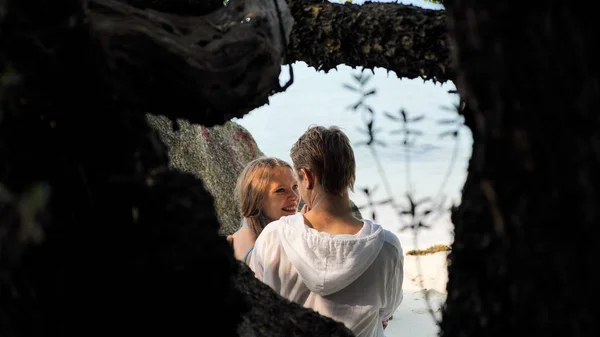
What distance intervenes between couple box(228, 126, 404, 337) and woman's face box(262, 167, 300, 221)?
41.5 inches

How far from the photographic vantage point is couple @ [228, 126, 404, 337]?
3.32 meters

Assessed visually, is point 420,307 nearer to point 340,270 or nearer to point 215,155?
point 215,155

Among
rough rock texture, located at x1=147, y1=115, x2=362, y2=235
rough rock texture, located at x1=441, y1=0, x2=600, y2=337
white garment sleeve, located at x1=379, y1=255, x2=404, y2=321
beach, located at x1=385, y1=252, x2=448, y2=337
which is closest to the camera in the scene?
rough rock texture, located at x1=441, y1=0, x2=600, y2=337

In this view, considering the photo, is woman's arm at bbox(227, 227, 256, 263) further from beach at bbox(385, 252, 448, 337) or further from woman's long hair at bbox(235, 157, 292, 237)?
beach at bbox(385, 252, 448, 337)

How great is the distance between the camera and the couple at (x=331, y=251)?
3316 millimetres

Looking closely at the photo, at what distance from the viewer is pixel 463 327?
1393mm

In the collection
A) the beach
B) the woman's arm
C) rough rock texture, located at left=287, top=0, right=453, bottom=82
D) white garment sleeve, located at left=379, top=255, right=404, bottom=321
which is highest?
rough rock texture, located at left=287, top=0, right=453, bottom=82

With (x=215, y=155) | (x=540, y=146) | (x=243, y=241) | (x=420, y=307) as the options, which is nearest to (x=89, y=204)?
(x=540, y=146)

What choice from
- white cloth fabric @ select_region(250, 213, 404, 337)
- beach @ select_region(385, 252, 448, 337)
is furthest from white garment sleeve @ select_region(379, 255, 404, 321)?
beach @ select_region(385, 252, 448, 337)

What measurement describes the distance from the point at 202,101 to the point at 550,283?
119cm

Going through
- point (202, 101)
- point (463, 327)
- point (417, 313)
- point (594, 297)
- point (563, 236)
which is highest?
point (202, 101)

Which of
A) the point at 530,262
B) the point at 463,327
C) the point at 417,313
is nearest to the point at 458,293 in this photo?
the point at 463,327

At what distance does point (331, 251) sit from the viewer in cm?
334

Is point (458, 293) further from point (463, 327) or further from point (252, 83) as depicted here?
point (252, 83)
